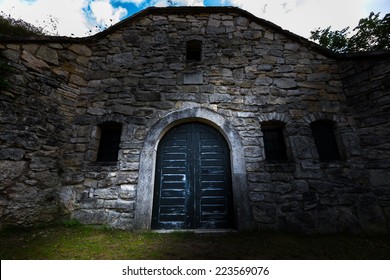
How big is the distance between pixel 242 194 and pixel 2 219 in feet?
12.9

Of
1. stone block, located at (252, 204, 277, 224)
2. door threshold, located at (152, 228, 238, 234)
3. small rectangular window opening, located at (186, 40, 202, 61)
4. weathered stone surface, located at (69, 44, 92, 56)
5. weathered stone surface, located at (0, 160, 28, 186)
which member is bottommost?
door threshold, located at (152, 228, 238, 234)

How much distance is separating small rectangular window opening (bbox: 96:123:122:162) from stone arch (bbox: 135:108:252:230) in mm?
718

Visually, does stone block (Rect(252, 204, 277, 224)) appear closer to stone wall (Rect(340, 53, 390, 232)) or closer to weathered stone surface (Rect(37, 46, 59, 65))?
stone wall (Rect(340, 53, 390, 232))

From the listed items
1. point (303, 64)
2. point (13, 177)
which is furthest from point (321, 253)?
point (13, 177)

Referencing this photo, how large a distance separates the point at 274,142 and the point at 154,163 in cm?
259

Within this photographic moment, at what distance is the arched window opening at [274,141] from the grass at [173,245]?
152 cm

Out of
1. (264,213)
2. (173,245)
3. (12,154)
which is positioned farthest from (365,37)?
(12,154)

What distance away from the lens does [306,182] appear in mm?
3494

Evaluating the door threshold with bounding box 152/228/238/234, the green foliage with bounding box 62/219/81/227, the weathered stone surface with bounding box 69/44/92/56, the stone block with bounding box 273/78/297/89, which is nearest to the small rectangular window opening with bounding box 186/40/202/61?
the stone block with bounding box 273/78/297/89

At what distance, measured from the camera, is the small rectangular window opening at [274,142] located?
153 inches

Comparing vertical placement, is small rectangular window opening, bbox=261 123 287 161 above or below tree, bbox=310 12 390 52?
below

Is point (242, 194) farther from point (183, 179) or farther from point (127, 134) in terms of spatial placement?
point (127, 134)

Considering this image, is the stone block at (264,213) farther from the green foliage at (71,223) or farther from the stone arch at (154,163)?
the green foliage at (71,223)

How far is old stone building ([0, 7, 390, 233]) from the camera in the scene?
329 cm
